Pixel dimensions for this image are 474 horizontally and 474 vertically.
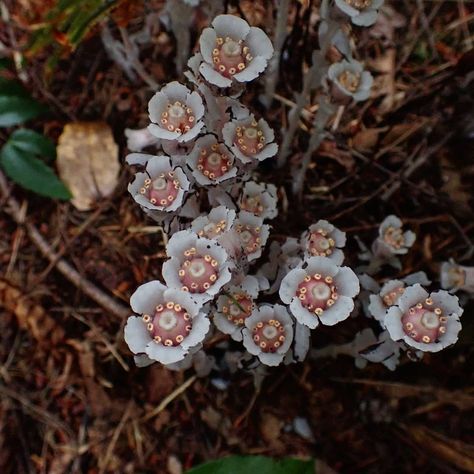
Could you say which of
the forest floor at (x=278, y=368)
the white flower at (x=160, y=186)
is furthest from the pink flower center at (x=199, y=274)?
the forest floor at (x=278, y=368)

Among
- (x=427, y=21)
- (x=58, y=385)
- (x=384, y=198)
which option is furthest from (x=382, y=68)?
(x=58, y=385)

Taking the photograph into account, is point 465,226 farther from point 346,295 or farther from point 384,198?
point 346,295

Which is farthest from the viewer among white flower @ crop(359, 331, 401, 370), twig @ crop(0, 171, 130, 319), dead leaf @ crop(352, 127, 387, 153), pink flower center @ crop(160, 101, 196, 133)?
dead leaf @ crop(352, 127, 387, 153)

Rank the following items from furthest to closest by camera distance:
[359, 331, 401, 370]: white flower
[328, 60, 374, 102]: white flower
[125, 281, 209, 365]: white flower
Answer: [328, 60, 374, 102]: white flower, [359, 331, 401, 370]: white flower, [125, 281, 209, 365]: white flower

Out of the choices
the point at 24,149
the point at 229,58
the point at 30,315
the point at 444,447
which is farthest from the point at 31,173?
the point at 444,447

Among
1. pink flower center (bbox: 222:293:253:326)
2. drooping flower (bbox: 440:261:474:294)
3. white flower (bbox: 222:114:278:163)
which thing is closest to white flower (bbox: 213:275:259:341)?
pink flower center (bbox: 222:293:253:326)

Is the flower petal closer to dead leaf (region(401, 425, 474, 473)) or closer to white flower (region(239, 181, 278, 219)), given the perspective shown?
white flower (region(239, 181, 278, 219))
